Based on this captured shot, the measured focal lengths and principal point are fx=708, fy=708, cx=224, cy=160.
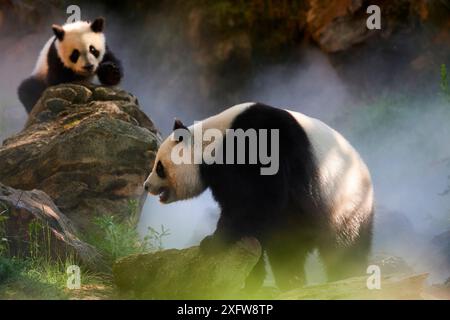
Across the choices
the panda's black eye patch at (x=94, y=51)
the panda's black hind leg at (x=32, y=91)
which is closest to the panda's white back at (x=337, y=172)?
the panda's black eye patch at (x=94, y=51)

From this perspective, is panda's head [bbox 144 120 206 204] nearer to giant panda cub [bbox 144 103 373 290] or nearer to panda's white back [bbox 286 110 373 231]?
giant panda cub [bbox 144 103 373 290]

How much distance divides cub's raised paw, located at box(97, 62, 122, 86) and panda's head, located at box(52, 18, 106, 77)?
83mm

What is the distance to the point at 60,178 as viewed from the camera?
7.82 metres

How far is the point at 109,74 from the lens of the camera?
364 inches

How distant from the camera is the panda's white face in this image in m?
6.01

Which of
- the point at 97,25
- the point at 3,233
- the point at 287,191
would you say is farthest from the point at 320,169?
the point at 97,25

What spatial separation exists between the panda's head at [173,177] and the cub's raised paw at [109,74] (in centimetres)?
343

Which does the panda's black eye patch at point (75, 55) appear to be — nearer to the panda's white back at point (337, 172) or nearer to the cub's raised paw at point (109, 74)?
the cub's raised paw at point (109, 74)

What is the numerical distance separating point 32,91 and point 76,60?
91cm

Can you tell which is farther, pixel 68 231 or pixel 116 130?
pixel 116 130

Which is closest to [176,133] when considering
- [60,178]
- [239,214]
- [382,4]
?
[239,214]
